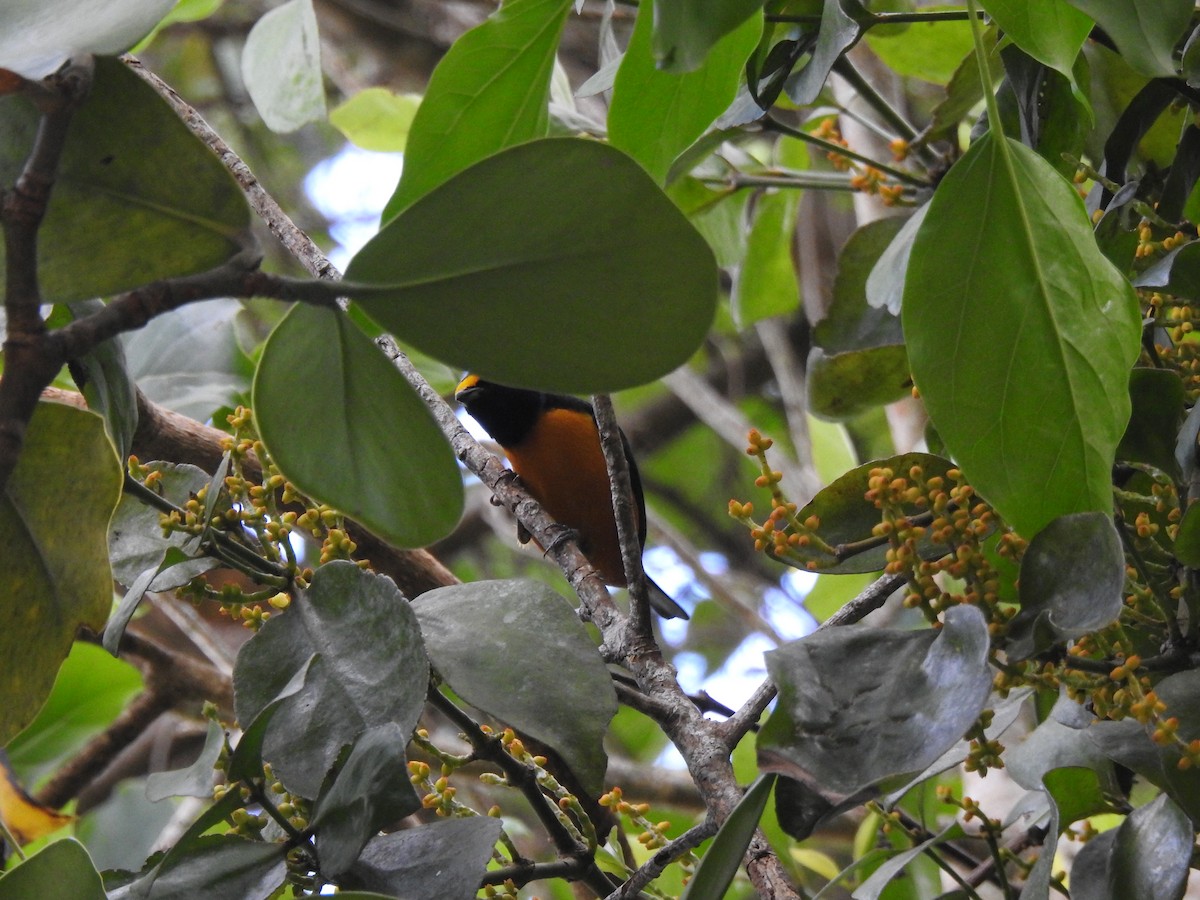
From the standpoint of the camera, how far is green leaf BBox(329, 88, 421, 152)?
5.90 feet

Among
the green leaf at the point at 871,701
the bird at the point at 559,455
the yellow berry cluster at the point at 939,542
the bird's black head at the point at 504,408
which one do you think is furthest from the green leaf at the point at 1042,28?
the bird's black head at the point at 504,408

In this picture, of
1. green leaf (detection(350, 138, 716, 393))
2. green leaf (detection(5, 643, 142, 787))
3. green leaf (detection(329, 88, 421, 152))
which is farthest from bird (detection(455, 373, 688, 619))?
green leaf (detection(350, 138, 716, 393))

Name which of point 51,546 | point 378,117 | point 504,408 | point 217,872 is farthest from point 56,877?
point 504,408

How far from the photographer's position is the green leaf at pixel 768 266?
1.68 metres

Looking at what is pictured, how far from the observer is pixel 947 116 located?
1241 mm

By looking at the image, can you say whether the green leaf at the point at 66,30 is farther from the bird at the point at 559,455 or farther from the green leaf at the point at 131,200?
the bird at the point at 559,455

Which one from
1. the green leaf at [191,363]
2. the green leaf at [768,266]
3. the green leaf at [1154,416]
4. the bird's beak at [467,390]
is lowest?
the green leaf at [1154,416]

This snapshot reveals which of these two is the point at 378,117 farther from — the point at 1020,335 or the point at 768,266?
the point at 1020,335

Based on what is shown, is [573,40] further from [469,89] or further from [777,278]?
[469,89]

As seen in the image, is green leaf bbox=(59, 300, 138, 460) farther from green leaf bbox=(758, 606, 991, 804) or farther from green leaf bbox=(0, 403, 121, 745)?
green leaf bbox=(758, 606, 991, 804)

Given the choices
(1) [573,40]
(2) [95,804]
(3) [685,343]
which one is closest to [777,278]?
(3) [685,343]

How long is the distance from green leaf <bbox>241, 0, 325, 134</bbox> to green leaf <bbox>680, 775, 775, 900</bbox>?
1.04 meters

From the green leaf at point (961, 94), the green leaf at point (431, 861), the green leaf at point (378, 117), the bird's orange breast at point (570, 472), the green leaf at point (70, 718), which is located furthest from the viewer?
the bird's orange breast at point (570, 472)

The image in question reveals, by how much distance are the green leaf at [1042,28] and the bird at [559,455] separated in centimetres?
173
